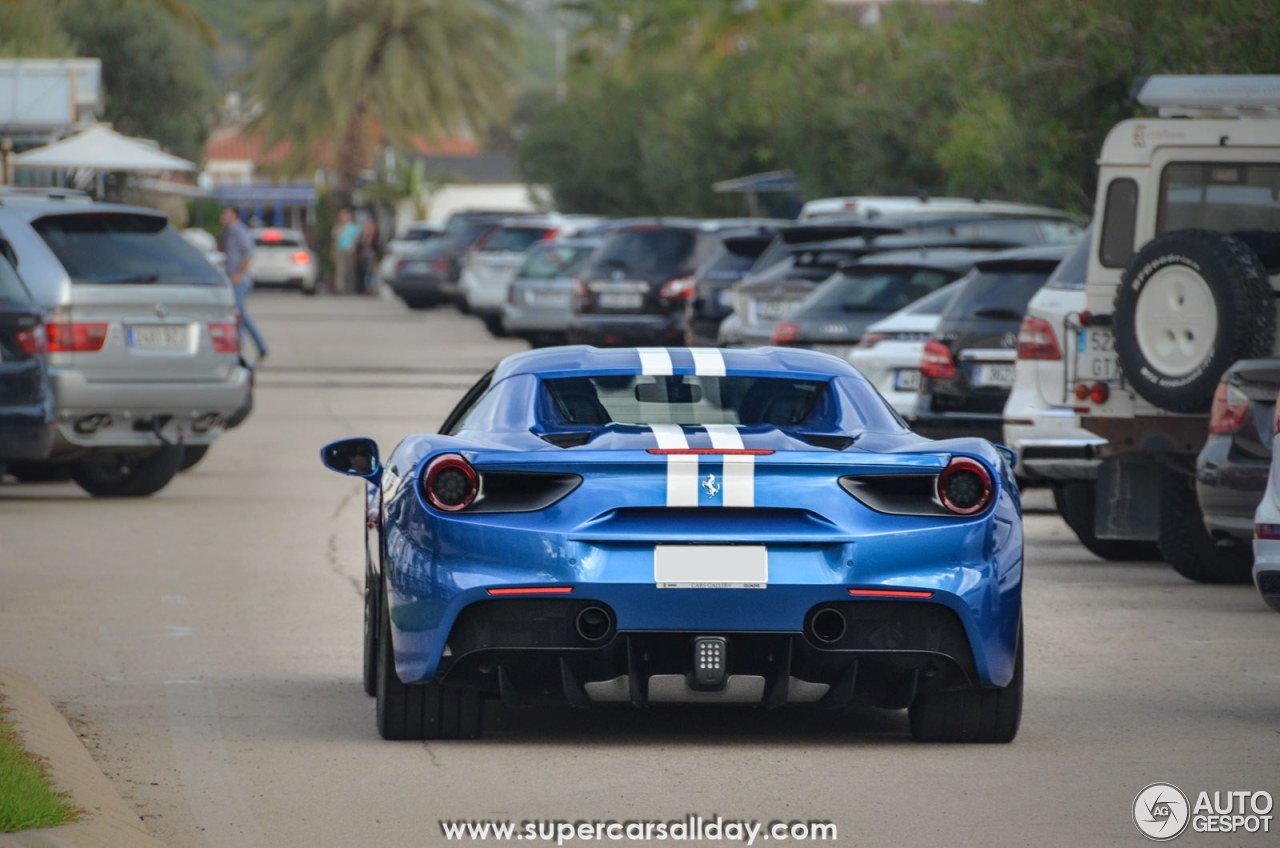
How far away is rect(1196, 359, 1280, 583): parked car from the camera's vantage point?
10.5 metres

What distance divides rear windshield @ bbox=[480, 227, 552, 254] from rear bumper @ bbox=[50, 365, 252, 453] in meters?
26.5

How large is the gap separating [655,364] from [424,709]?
55.1 inches

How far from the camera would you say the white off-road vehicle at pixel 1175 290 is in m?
11.9

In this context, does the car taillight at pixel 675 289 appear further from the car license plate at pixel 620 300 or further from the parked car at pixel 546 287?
the parked car at pixel 546 287

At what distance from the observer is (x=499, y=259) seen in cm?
4278

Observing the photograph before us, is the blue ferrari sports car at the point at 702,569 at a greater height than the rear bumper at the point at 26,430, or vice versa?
the blue ferrari sports car at the point at 702,569

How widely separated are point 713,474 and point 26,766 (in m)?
2.05

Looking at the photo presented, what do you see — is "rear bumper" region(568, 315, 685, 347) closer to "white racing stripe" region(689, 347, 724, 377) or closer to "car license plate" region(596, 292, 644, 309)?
"car license plate" region(596, 292, 644, 309)

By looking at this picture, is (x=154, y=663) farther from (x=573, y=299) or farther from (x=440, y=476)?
(x=573, y=299)

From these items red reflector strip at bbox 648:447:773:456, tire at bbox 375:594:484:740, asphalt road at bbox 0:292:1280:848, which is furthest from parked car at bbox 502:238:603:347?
red reflector strip at bbox 648:447:773:456

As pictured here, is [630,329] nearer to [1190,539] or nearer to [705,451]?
[1190,539]

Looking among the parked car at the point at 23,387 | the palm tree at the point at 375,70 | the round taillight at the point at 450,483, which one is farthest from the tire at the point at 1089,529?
the palm tree at the point at 375,70

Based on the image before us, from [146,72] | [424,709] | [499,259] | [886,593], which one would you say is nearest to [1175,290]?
[886,593]

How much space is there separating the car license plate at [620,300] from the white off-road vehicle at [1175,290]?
1744 cm
